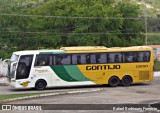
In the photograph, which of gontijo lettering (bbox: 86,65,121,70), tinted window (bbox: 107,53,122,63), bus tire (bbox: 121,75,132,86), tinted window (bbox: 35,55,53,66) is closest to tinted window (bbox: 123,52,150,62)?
tinted window (bbox: 107,53,122,63)

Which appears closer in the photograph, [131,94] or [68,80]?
[131,94]

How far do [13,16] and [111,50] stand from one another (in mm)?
25409

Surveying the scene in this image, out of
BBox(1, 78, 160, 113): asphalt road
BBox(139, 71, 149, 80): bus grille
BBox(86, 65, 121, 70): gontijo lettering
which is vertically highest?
BBox(86, 65, 121, 70): gontijo lettering

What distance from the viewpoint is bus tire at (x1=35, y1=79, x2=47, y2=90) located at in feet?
96.0

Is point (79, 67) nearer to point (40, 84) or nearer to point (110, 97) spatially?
point (40, 84)

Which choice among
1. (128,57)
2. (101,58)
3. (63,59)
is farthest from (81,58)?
(128,57)

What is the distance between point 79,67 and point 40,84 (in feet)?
9.93

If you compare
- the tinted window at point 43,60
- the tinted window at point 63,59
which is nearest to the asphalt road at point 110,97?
the tinted window at point 63,59

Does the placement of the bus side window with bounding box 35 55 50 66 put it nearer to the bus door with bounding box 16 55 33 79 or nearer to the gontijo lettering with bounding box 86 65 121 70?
the bus door with bounding box 16 55 33 79

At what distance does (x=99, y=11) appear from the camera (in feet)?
162

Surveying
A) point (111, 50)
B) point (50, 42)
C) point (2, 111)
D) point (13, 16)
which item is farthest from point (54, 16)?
point (2, 111)

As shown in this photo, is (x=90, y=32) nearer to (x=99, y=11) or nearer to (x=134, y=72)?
(x=99, y=11)

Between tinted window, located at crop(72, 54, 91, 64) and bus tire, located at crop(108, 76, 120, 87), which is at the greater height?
tinted window, located at crop(72, 54, 91, 64)

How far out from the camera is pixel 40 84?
29406 millimetres
